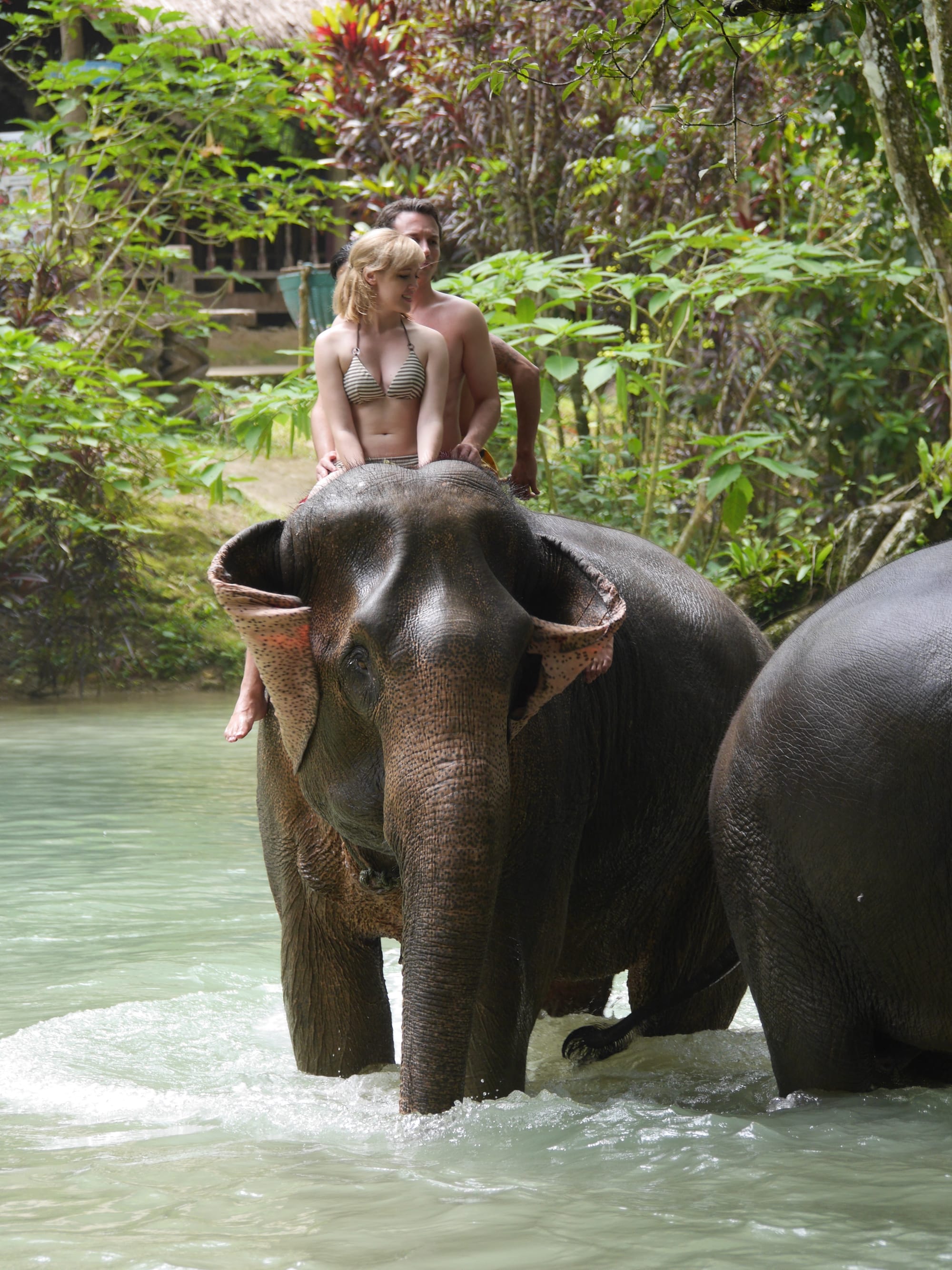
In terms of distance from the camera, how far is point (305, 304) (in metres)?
18.0

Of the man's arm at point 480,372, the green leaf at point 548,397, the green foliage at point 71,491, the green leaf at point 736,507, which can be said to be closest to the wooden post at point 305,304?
the green foliage at point 71,491

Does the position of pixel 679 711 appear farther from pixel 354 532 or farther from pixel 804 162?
pixel 804 162

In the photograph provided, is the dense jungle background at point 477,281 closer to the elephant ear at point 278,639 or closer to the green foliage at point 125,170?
the green foliage at point 125,170

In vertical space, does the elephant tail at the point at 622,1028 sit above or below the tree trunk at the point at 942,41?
below

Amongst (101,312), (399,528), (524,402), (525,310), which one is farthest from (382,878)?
(101,312)

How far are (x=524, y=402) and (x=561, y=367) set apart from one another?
8.02 feet

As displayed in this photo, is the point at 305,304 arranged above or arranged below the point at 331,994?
above

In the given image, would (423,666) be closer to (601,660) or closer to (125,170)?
(601,660)

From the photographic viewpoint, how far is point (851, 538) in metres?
10.0

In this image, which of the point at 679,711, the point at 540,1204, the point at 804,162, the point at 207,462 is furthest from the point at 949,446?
the point at 540,1204

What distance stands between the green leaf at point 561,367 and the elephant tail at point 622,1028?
360 centimetres

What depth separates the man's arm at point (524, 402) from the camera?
16.3 feet

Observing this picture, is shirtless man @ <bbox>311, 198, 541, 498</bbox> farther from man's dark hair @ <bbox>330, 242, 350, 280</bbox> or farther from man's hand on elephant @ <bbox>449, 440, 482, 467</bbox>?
man's dark hair @ <bbox>330, 242, 350, 280</bbox>

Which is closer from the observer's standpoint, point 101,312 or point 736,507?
point 736,507
